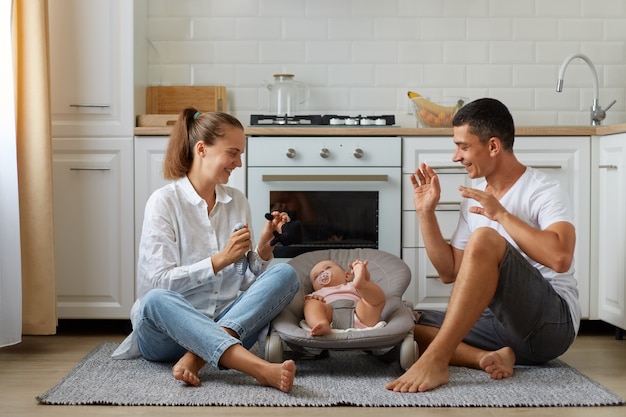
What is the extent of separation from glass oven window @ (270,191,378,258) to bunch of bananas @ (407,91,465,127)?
488mm

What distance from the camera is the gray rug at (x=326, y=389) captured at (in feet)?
8.27

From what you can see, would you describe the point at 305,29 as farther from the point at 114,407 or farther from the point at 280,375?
the point at 114,407

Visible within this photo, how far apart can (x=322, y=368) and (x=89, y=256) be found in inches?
50.8

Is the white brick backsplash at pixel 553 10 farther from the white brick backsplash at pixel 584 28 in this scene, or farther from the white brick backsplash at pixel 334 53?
the white brick backsplash at pixel 334 53

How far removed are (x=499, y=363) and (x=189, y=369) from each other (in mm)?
1001

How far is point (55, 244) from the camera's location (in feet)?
12.1

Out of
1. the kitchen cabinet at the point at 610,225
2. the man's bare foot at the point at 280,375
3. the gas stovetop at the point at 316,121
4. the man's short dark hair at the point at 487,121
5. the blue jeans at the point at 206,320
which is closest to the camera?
the man's bare foot at the point at 280,375

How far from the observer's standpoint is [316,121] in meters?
3.90

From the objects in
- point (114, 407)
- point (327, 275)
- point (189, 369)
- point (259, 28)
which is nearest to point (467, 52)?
point (259, 28)

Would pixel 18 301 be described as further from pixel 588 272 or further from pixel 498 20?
pixel 498 20

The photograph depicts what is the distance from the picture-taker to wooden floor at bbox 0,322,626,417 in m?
2.42

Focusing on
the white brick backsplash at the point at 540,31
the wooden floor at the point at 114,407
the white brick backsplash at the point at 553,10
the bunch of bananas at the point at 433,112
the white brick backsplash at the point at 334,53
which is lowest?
the wooden floor at the point at 114,407

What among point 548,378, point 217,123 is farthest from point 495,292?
point 217,123

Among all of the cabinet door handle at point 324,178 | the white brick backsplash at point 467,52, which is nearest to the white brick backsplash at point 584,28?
the white brick backsplash at point 467,52
